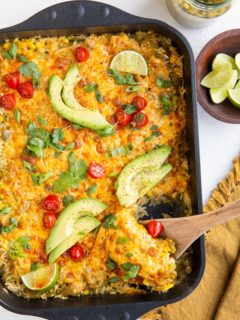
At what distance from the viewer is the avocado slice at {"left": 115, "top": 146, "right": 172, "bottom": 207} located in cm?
398

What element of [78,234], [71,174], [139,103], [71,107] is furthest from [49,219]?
[139,103]

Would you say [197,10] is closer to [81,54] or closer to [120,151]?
[81,54]

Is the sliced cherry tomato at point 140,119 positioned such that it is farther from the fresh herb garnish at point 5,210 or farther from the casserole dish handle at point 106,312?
the casserole dish handle at point 106,312

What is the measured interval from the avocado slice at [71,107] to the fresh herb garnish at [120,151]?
13cm

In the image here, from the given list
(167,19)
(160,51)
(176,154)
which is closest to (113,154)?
(176,154)

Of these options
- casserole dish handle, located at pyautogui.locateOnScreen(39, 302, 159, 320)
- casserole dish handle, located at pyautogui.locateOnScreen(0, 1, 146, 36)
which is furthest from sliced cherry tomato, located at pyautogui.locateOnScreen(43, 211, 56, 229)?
casserole dish handle, located at pyautogui.locateOnScreen(0, 1, 146, 36)

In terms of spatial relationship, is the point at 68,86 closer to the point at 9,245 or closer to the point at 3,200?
the point at 3,200

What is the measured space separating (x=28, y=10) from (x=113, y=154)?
4.20 feet

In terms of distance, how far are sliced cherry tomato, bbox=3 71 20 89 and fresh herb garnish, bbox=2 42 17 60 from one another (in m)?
0.11

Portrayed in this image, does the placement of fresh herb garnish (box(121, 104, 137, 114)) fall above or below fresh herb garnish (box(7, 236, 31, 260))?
above

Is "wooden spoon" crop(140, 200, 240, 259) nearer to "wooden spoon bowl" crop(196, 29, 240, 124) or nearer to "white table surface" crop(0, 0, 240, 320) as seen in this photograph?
"white table surface" crop(0, 0, 240, 320)

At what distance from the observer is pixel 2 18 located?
4.23 meters

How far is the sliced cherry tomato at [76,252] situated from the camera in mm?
4016

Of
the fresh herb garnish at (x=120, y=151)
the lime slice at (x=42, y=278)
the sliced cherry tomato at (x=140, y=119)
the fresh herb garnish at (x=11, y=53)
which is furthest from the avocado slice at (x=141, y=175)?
the fresh herb garnish at (x=11, y=53)
